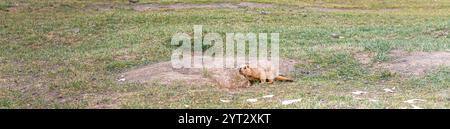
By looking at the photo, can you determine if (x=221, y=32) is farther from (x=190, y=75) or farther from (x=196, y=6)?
(x=196, y=6)

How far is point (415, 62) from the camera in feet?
47.6

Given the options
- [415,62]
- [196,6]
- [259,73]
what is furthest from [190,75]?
[196,6]

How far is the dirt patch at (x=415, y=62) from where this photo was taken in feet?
45.5

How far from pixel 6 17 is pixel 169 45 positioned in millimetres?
9167

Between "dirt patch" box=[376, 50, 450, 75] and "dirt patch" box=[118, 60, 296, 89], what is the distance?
7.06ft

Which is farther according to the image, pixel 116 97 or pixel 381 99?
pixel 116 97

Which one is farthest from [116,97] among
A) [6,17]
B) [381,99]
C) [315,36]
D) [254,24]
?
[6,17]

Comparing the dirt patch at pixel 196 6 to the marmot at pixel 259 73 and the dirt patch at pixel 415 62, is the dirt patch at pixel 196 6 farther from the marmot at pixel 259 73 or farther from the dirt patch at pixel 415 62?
the marmot at pixel 259 73

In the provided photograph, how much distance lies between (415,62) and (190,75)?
15.7ft

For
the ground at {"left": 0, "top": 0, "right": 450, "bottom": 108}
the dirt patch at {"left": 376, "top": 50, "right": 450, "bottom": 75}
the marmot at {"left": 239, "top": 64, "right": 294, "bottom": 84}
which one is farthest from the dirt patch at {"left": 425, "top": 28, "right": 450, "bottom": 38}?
the marmot at {"left": 239, "top": 64, "right": 294, "bottom": 84}

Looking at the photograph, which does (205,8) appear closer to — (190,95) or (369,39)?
(369,39)

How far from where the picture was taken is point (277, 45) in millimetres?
17766

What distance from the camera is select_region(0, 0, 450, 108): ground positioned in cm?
1173

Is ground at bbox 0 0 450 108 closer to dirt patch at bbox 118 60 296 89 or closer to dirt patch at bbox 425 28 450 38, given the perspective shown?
dirt patch at bbox 425 28 450 38
